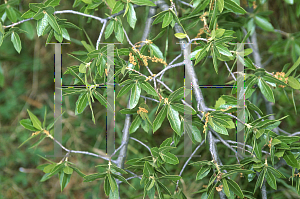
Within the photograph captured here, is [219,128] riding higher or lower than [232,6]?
lower

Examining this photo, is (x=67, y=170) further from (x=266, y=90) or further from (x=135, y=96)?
(x=266, y=90)

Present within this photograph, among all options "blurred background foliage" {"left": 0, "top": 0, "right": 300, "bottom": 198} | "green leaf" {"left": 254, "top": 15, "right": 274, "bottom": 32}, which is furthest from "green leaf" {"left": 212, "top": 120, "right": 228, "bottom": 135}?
"blurred background foliage" {"left": 0, "top": 0, "right": 300, "bottom": 198}

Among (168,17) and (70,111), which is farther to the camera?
(70,111)

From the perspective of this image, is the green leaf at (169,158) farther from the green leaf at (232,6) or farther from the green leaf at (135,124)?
the green leaf at (232,6)

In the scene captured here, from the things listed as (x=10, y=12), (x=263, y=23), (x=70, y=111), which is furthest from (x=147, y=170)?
(x=70, y=111)

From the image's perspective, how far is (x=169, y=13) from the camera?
45cm

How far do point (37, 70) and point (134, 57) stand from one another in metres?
0.85

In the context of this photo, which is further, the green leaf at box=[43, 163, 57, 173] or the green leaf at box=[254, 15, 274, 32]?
the green leaf at box=[254, 15, 274, 32]

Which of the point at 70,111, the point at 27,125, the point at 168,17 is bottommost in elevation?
the point at 70,111

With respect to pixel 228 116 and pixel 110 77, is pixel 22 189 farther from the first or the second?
pixel 228 116

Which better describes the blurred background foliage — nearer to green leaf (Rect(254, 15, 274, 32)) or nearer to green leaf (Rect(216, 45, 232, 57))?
green leaf (Rect(254, 15, 274, 32))

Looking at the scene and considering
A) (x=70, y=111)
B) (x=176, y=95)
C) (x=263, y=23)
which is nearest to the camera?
(x=176, y=95)

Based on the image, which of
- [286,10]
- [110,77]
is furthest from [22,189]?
[286,10]

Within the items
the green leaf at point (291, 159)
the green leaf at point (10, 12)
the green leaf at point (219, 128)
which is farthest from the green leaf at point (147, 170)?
the green leaf at point (10, 12)
